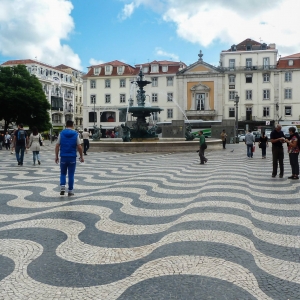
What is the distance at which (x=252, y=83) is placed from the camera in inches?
2196

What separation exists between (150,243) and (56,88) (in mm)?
77181

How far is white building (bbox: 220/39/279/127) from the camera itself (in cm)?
5512

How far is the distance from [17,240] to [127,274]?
5.47 ft

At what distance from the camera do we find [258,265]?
3377 mm

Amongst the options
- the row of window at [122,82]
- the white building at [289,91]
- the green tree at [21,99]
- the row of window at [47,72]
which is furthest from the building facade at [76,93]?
the white building at [289,91]

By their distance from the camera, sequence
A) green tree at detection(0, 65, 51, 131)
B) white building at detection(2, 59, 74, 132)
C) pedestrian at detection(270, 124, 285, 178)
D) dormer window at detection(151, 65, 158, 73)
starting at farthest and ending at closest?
white building at detection(2, 59, 74, 132) < dormer window at detection(151, 65, 158, 73) < green tree at detection(0, 65, 51, 131) < pedestrian at detection(270, 124, 285, 178)

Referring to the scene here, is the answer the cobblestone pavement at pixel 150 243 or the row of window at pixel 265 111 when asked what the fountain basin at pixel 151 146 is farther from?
the row of window at pixel 265 111

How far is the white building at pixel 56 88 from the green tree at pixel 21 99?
95.7ft

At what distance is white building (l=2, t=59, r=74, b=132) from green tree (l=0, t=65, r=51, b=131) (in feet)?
95.7

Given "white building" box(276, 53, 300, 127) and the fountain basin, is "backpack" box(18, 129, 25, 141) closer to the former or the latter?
the fountain basin

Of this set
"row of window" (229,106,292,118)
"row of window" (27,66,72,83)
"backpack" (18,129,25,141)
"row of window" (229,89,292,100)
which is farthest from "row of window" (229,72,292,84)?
"backpack" (18,129,25,141)

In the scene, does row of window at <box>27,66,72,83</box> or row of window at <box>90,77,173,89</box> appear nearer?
row of window at <box>90,77,173,89</box>

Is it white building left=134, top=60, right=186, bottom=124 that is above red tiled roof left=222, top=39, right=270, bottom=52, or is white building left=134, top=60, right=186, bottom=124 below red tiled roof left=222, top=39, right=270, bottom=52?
below

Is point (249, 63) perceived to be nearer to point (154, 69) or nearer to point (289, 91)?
point (289, 91)
